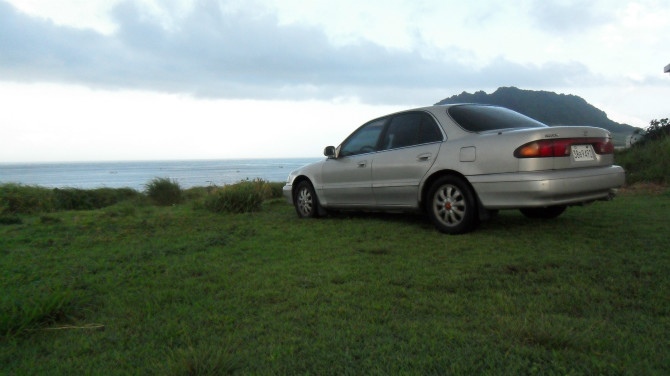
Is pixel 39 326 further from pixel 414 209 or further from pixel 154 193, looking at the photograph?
pixel 154 193

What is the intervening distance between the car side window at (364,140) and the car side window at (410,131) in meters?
0.21

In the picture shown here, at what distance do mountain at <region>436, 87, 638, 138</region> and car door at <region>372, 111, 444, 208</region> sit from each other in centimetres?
1717

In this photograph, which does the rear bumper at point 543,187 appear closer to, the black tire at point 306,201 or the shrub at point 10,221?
the black tire at point 306,201

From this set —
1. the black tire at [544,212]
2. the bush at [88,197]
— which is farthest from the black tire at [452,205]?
the bush at [88,197]

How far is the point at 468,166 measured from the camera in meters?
5.28

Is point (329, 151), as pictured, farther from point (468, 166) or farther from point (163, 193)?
point (163, 193)

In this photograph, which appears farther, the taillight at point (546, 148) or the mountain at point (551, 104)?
the mountain at point (551, 104)

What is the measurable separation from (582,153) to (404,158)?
1.98 m

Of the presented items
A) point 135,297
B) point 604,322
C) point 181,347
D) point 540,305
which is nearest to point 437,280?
point 540,305

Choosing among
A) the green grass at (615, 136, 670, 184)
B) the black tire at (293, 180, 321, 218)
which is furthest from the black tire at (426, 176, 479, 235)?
the green grass at (615, 136, 670, 184)

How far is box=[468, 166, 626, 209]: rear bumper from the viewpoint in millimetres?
4805

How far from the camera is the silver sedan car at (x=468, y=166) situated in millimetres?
4875

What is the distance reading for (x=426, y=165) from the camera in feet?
18.9

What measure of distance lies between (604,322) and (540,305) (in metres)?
0.39
